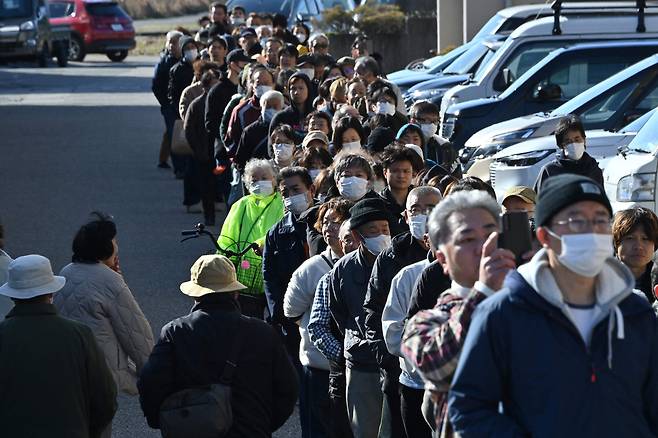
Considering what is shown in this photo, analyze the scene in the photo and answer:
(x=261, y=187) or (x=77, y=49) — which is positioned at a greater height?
(x=261, y=187)

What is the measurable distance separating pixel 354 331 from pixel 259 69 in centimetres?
873

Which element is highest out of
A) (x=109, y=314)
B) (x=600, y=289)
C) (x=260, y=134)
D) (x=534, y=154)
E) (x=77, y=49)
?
(x=600, y=289)

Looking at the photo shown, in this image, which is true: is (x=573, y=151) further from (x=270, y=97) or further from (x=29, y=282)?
(x=29, y=282)

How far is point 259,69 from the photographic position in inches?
634

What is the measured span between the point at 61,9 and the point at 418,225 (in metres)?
40.1

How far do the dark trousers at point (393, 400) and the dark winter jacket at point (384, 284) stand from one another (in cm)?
4

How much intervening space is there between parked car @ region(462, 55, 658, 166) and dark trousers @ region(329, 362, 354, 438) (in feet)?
25.0

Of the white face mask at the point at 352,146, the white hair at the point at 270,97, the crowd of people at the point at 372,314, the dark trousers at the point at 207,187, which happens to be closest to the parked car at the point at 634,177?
the crowd of people at the point at 372,314

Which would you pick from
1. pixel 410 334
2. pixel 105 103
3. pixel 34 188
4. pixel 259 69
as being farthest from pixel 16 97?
pixel 410 334

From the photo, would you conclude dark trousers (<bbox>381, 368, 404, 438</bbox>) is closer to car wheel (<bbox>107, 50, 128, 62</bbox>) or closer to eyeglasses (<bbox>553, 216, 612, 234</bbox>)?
eyeglasses (<bbox>553, 216, 612, 234</bbox>)

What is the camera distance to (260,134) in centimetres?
1507

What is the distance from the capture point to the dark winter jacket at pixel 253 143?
15031 mm

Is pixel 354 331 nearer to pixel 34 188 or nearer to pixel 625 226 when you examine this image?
pixel 625 226

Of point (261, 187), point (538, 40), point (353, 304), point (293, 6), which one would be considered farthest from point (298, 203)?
point (293, 6)
